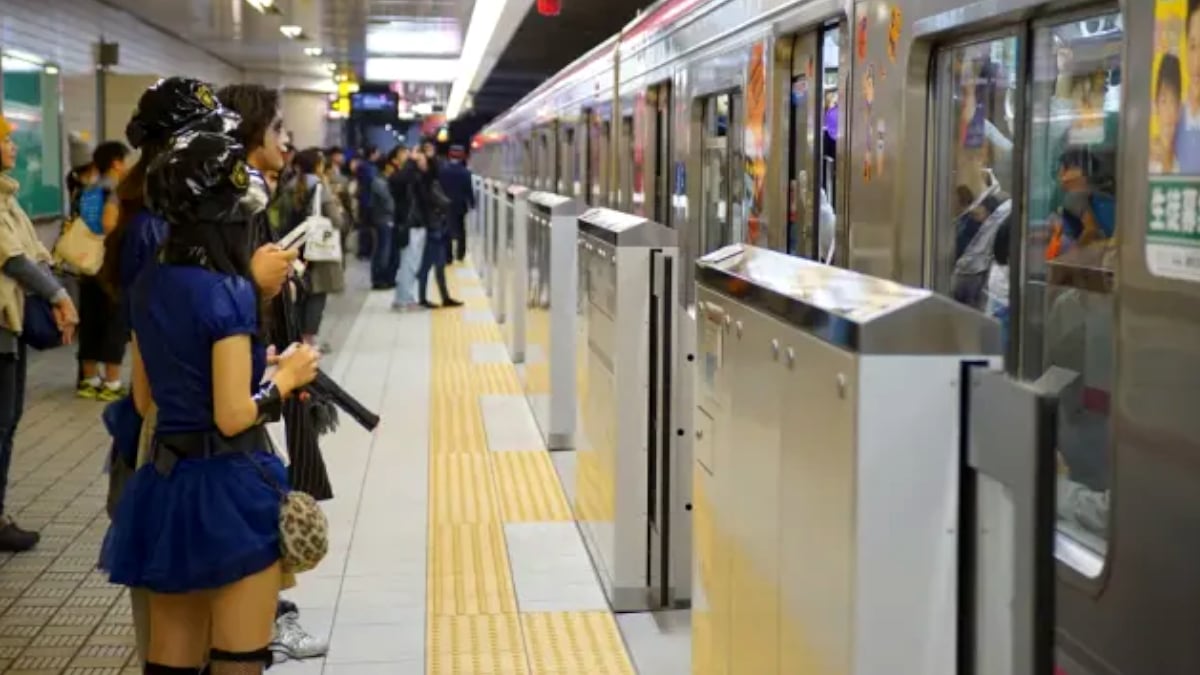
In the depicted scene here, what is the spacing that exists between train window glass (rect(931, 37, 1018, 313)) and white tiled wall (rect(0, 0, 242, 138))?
10.9m

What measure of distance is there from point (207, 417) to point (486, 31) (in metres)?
15.0

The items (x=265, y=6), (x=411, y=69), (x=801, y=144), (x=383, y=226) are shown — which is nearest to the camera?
(x=801, y=144)


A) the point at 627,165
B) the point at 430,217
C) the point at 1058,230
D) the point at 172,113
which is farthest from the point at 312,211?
the point at 1058,230

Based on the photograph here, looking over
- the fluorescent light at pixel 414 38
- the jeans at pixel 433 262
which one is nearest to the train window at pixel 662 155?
the jeans at pixel 433 262

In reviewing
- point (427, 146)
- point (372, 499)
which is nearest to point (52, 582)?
point (372, 499)

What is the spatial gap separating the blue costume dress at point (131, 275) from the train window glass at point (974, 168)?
1781 millimetres

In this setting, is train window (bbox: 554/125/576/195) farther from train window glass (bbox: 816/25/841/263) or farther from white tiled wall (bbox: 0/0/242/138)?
train window glass (bbox: 816/25/841/263)

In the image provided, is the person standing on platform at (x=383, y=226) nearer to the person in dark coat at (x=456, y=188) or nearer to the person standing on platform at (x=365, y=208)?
the person in dark coat at (x=456, y=188)

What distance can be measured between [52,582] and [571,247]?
332 cm

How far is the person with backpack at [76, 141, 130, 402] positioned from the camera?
30.9ft

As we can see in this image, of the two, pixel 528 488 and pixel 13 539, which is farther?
pixel 528 488

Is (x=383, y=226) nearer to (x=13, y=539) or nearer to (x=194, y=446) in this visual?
(x=13, y=539)

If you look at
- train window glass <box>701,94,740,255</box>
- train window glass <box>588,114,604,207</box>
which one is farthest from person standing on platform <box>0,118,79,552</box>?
train window glass <box>588,114,604,207</box>

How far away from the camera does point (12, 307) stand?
18.8ft
